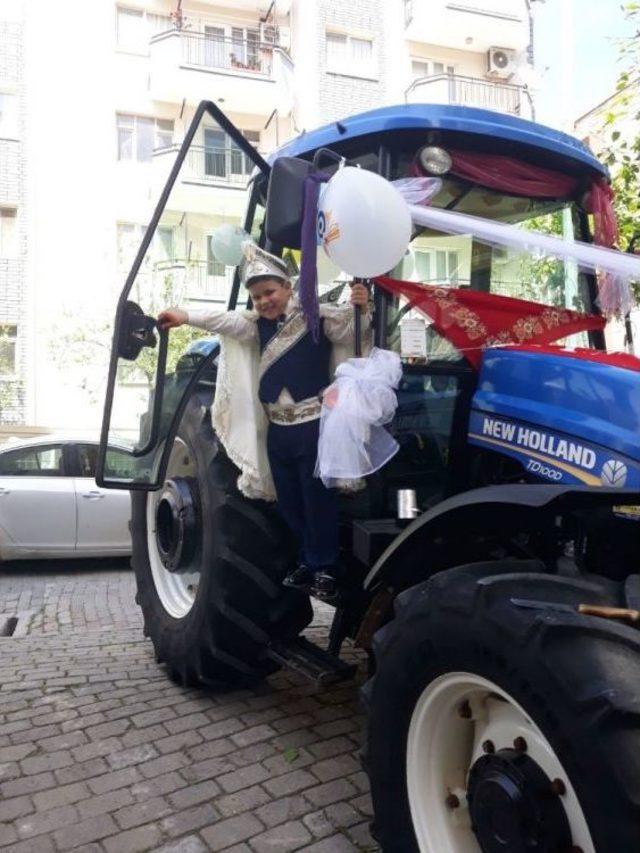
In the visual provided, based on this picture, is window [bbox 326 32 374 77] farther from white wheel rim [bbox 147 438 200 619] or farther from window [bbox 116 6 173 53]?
white wheel rim [bbox 147 438 200 619]

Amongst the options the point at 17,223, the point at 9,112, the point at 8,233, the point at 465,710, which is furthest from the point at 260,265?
the point at 9,112

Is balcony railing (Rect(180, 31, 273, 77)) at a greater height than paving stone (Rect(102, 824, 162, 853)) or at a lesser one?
greater

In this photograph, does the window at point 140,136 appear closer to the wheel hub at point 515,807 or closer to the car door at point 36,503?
the car door at point 36,503

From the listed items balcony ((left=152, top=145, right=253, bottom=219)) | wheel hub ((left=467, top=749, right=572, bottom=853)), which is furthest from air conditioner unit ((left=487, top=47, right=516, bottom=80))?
wheel hub ((left=467, top=749, right=572, bottom=853))

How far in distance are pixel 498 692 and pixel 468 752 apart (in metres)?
0.40

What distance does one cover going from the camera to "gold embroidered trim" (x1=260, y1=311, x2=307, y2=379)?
329 cm

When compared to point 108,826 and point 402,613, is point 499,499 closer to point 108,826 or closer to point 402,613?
point 402,613

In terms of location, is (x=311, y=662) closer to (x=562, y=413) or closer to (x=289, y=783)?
(x=289, y=783)

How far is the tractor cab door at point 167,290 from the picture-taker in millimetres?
3516

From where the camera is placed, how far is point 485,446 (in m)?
2.87

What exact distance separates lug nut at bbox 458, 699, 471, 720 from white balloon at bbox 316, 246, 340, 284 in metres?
1.80

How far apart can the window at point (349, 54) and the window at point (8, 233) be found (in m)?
9.30

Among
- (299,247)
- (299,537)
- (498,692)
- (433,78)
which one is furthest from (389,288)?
(433,78)

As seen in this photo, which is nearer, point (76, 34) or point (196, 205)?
point (196, 205)
